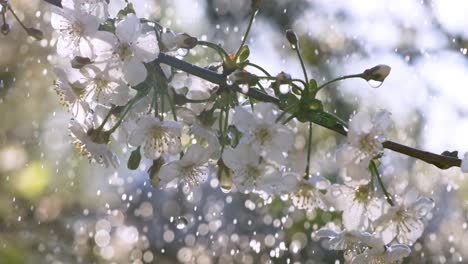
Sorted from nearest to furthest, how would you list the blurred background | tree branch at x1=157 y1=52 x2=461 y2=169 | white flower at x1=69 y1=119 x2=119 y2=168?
tree branch at x1=157 y1=52 x2=461 y2=169 → white flower at x1=69 y1=119 x2=119 y2=168 → the blurred background

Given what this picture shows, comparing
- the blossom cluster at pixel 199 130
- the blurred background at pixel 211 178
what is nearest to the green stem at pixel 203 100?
the blossom cluster at pixel 199 130

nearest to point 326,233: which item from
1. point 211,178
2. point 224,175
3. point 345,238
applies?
point 345,238

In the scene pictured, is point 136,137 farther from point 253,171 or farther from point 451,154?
point 451,154

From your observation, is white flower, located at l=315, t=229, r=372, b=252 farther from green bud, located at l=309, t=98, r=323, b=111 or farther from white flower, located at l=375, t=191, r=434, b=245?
green bud, located at l=309, t=98, r=323, b=111

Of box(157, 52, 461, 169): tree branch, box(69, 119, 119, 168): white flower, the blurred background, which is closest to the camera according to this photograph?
box(157, 52, 461, 169): tree branch

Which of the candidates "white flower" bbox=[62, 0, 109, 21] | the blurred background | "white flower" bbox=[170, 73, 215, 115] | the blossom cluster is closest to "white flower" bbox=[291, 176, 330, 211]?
the blossom cluster
